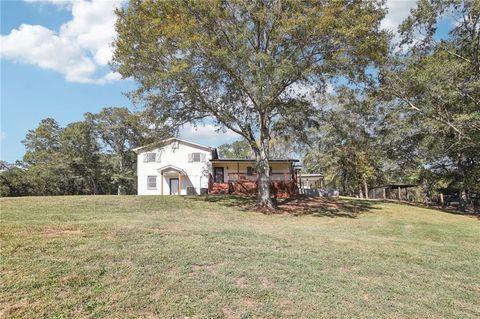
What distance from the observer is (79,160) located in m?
40.2

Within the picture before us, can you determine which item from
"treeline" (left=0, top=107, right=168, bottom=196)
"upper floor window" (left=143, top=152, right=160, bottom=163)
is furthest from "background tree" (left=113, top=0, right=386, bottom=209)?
"treeline" (left=0, top=107, right=168, bottom=196)

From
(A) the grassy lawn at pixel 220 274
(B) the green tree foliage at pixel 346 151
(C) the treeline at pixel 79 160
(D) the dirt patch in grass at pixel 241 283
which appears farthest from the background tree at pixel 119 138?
(D) the dirt patch in grass at pixel 241 283

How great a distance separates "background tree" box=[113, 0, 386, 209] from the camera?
45.9 ft

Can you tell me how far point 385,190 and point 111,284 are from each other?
36050 mm

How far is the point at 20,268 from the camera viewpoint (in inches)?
201

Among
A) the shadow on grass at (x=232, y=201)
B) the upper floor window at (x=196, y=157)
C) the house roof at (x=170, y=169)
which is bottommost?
the shadow on grass at (x=232, y=201)

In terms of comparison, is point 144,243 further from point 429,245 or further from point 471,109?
point 471,109

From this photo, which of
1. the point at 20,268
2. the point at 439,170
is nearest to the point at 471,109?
the point at 439,170

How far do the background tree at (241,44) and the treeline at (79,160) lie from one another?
2527 centimetres

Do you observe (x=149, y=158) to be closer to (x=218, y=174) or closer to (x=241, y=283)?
(x=218, y=174)

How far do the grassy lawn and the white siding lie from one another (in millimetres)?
20630

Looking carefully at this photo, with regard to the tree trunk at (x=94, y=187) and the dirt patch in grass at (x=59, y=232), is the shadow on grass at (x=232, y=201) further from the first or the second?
the tree trunk at (x=94, y=187)

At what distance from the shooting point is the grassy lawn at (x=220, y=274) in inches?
175

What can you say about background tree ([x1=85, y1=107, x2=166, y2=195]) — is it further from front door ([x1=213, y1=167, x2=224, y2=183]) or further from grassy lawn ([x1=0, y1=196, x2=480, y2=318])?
grassy lawn ([x1=0, y1=196, x2=480, y2=318])
